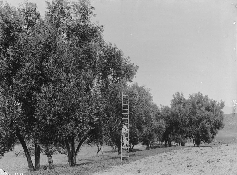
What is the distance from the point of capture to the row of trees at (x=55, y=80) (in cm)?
3027

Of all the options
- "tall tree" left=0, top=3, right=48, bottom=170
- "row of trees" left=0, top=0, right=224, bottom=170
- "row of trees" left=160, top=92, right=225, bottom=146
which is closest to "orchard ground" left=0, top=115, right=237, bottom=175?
"row of trees" left=0, top=0, right=224, bottom=170

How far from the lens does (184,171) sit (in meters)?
21.3

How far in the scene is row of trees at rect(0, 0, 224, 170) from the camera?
30.3 m

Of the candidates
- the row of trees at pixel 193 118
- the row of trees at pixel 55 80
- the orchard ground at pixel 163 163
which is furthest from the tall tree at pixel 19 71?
the row of trees at pixel 193 118

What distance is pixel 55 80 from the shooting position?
3203 cm

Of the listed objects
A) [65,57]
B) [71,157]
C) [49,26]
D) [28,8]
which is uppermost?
[28,8]

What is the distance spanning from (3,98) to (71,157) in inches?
437

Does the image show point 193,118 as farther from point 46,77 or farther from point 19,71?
point 19,71

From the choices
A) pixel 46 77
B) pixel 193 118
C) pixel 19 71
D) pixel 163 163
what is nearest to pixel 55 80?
pixel 46 77

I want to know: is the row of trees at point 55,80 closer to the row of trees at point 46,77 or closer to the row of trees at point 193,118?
the row of trees at point 46,77

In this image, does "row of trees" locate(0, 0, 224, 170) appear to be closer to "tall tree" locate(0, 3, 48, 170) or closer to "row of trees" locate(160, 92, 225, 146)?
"tall tree" locate(0, 3, 48, 170)

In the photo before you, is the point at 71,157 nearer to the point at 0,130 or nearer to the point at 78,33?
the point at 0,130

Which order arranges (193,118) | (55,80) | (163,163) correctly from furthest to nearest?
1. (193,118)
2. (55,80)
3. (163,163)

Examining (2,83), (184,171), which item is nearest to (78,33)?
(2,83)
